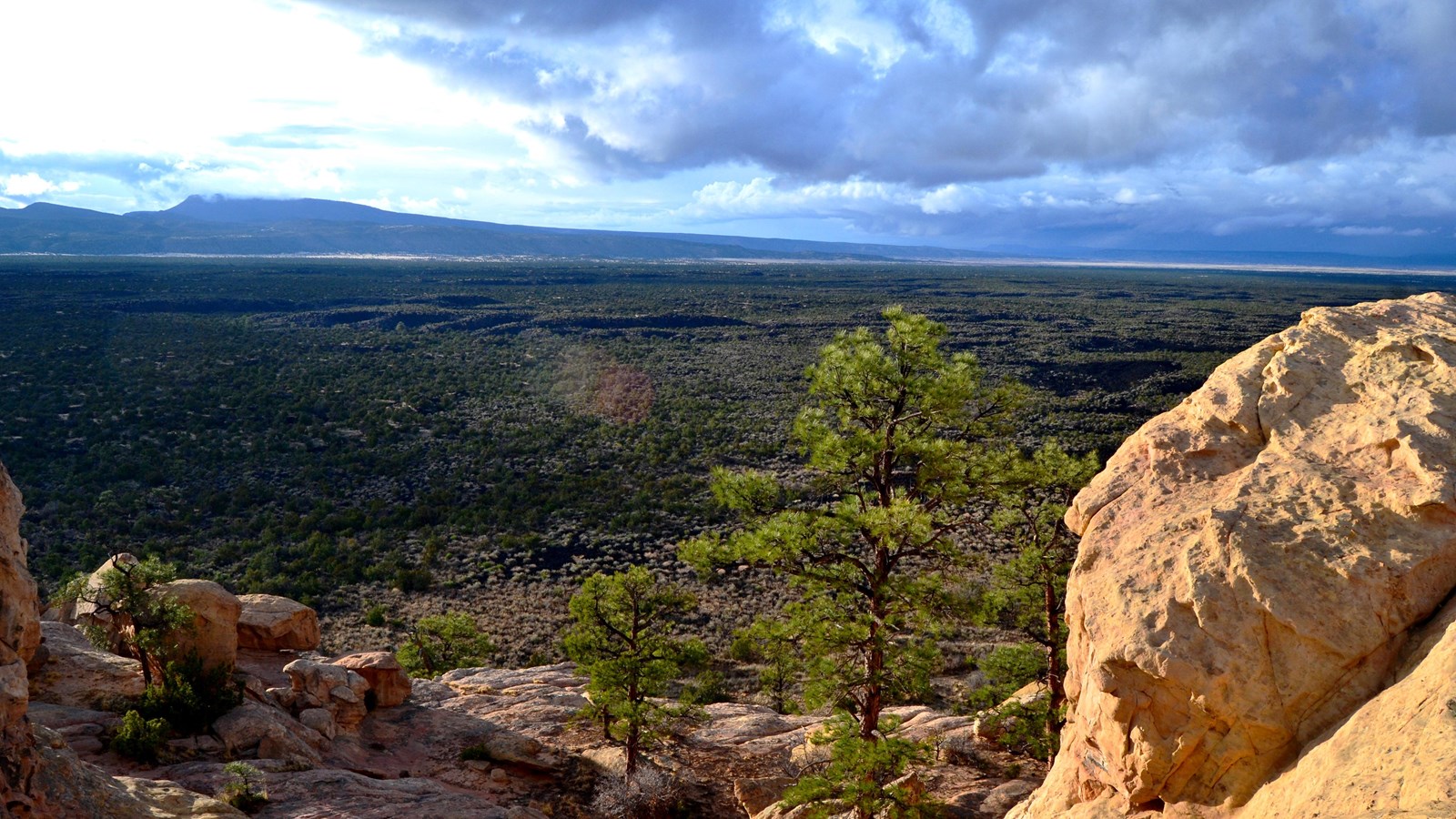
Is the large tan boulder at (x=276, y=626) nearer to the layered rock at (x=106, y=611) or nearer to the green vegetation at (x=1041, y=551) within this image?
the layered rock at (x=106, y=611)

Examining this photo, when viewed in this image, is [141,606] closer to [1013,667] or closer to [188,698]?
[188,698]

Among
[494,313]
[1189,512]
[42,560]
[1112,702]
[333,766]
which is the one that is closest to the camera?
[1112,702]

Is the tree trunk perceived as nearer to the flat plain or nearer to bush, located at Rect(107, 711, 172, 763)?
bush, located at Rect(107, 711, 172, 763)

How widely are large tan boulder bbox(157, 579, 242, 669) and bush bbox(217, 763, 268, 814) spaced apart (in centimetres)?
329

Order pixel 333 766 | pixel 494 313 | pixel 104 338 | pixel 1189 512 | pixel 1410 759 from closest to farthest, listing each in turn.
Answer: pixel 1410 759 → pixel 1189 512 → pixel 333 766 → pixel 104 338 → pixel 494 313

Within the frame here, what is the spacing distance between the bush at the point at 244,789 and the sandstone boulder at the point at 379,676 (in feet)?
17.4

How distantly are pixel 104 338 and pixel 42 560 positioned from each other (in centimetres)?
5991

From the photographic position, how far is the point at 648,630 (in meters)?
15.5

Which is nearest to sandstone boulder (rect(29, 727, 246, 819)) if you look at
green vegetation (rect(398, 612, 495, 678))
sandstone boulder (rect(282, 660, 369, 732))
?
sandstone boulder (rect(282, 660, 369, 732))

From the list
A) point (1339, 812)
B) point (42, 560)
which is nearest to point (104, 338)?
point (42, 560)

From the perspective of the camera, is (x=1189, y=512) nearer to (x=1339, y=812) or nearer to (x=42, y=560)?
(x=1339, y=812)

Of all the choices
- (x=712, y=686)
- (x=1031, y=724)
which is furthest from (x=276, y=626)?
(x=1031, y=724)

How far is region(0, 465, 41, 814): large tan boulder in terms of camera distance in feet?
27.7

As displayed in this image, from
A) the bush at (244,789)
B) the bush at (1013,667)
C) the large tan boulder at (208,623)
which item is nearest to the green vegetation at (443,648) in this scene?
the large tan boulder at (208,623)
